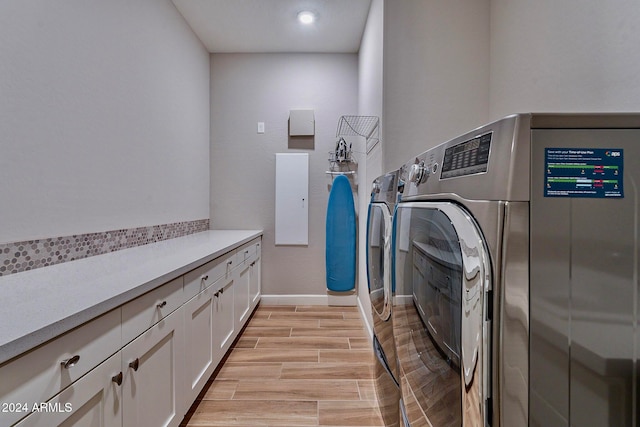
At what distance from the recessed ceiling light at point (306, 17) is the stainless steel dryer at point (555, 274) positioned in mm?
2654

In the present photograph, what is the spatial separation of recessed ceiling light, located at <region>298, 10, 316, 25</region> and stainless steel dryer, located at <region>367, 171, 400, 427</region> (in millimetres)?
1880

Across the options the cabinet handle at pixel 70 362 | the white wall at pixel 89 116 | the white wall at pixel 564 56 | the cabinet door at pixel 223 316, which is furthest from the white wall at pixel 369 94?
the cabinet handle at pixel 70 362

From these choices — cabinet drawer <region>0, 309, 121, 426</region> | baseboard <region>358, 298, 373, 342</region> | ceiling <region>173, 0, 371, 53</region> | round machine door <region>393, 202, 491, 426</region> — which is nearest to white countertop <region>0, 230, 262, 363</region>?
cabinet drawer <region>0, 309, 121, 426</region>

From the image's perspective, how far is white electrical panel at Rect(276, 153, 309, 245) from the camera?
11.3ft

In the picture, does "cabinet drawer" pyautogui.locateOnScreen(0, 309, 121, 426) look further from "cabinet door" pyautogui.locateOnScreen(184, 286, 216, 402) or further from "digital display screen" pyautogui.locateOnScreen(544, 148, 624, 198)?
"digital display screen" pyautogui.locateOnScreen(544, 148, 624, 198)

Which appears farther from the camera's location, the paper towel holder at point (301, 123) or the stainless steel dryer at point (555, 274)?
the paper towel holder at point (301, 123)

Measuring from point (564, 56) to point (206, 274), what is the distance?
6.71ft

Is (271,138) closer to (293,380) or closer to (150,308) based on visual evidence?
(293,380)

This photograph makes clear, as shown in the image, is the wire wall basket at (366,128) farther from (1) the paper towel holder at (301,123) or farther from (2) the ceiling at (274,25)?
(2) the ceiling at (274,25)

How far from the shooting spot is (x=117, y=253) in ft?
5.93

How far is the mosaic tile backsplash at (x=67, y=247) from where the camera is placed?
48.8 inches

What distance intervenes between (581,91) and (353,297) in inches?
104

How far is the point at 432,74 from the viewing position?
6.99 feet

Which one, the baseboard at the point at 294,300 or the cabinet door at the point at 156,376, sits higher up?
the cabinet door at the point at 156,376
